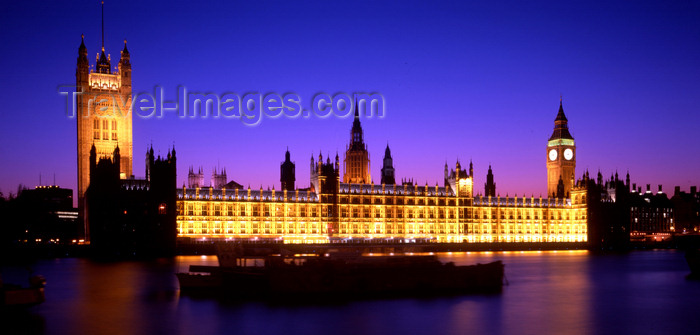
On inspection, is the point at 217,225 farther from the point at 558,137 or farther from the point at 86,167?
the point at 558,137

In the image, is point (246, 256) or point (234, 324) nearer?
point (234, 324)

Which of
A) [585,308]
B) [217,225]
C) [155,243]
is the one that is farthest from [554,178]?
[585,308]

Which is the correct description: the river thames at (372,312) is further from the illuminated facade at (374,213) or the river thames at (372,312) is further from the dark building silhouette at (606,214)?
the dark building silhouette at (606,214)

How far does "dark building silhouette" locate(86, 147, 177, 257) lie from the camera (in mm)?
112625

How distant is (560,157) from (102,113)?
102825 millimetres

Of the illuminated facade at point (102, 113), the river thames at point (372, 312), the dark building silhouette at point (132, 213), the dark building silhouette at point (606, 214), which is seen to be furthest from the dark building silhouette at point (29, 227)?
the dark building silhouette at point (606, 214)

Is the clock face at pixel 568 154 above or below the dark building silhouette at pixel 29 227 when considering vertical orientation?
above

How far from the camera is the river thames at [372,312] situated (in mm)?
42312

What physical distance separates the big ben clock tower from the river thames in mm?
114052

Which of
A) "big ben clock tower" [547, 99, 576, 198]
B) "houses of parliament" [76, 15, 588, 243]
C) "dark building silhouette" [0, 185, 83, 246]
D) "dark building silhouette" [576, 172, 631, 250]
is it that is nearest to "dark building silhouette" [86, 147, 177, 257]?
"houses of parliament" [76, 15, 588, 243]

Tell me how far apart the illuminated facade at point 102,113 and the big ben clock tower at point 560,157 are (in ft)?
313

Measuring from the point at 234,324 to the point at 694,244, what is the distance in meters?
161

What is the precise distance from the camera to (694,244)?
586 feet

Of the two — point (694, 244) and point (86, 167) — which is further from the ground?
point (86, 167)
